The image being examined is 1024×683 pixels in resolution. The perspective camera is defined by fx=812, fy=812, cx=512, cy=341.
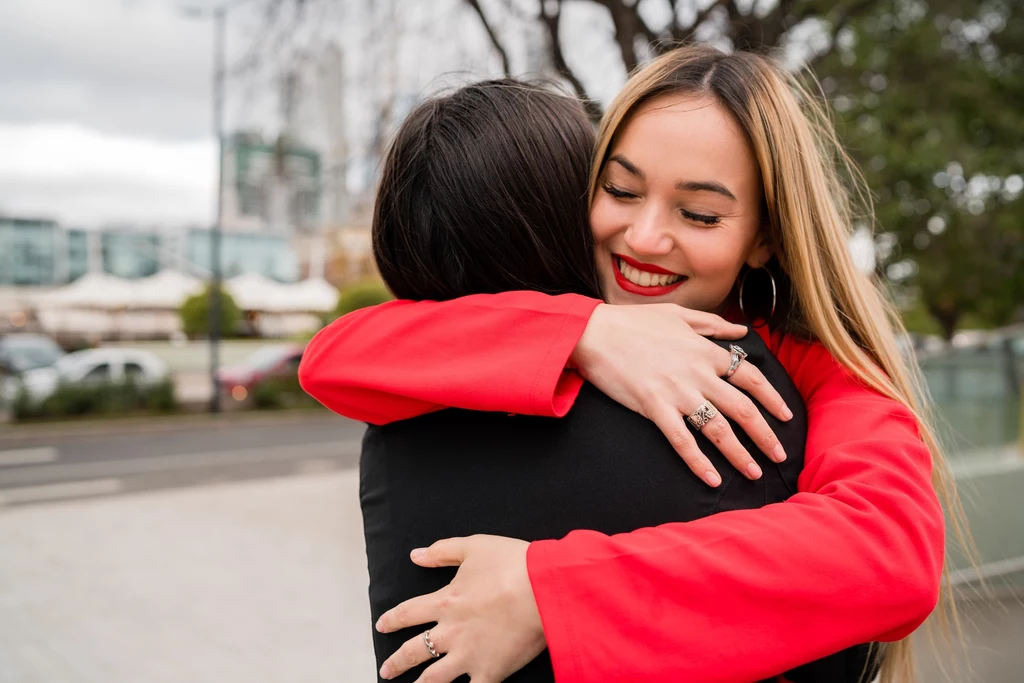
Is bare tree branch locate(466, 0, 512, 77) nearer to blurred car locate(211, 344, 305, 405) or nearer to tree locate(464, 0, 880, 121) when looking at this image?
tree locate(464, 0, 880, 121)

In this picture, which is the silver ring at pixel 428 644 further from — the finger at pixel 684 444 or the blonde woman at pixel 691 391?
the finger at pixel 684 444

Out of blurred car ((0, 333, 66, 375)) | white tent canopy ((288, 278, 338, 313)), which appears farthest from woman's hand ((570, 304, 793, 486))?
white tent canopy ((288, 278, 338, 313))

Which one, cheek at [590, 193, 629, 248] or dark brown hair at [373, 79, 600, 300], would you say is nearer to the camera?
dark brown hair at [373, 79, 600, 300]

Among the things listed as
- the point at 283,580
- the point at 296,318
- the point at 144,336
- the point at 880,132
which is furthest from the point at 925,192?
the point at 144,336

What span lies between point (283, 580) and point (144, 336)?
70.1 feet

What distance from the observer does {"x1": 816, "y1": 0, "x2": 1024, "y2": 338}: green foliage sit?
1082 cm

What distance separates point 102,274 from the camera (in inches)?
1008

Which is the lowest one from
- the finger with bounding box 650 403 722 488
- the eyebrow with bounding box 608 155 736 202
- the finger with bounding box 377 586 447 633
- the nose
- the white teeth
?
the finger with bounding box 377 586 447 633

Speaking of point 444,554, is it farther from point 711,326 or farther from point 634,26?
point 634,26

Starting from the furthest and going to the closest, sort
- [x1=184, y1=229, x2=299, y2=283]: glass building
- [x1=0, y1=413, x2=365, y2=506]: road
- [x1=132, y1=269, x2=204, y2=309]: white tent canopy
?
[x1=184, y1=229, x2=299, y2=283]: glass building
[x1=132, y1=269, x2=204, y2=309]: white tent canopy
[x1=0, y1=413, x2=365, y2=506]: road

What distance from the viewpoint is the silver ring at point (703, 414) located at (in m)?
1.03

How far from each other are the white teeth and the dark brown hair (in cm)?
11

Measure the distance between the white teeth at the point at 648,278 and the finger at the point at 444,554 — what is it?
554 mm

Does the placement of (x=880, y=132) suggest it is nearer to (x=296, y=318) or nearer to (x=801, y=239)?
(x=801, y=239)
